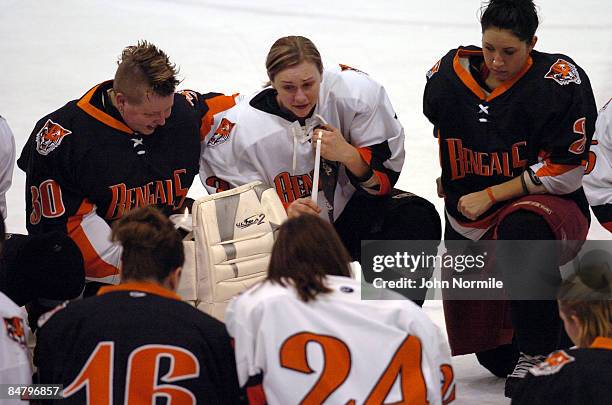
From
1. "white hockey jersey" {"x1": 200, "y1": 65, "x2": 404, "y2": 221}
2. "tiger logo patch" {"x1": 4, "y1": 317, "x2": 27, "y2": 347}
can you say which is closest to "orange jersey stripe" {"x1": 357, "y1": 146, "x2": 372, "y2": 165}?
"white hockey jersey" {"x1": 200, "y1": 65, "x2": 404, "y2": 221}

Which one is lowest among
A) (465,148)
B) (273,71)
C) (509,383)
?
(509,383)

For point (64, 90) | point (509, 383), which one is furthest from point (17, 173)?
point (509, 383)

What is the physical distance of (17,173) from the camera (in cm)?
474

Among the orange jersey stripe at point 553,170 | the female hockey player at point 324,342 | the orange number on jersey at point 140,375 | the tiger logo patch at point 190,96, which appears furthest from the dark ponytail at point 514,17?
the orange number on jersey at point 140,375

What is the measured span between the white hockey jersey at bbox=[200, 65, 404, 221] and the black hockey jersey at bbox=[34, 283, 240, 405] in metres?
1.02

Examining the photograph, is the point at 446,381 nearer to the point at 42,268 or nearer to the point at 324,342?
the point at 324,342

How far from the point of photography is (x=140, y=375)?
7.15 ft

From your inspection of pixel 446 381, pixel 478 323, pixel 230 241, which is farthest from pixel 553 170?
Answer: pixel 446 381

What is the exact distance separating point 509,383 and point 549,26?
146 inches

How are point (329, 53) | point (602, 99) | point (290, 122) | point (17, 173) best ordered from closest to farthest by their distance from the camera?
point (290, 122)
point (17, 173)
point (602, 99)
point (329, 53)

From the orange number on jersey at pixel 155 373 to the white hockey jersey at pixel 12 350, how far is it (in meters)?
0.23

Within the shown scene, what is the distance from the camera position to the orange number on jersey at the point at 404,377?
2.16 metres

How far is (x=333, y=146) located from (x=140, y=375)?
112cm

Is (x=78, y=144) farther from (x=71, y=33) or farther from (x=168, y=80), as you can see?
(x=71, y=33)
